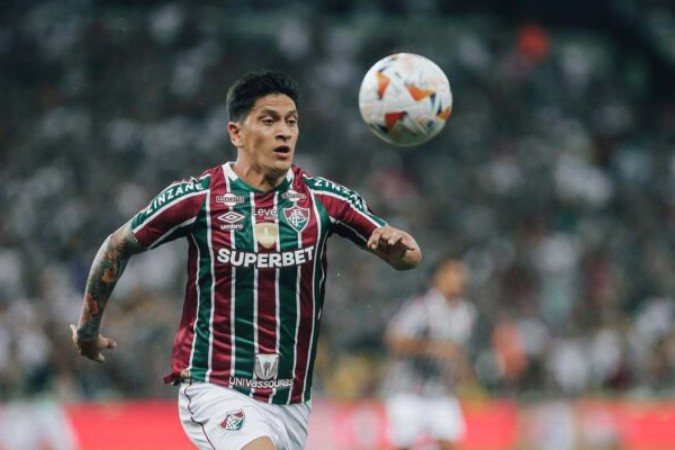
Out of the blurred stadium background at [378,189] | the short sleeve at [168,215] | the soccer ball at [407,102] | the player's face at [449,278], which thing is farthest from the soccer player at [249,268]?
the blurred stadium background at [378,189]

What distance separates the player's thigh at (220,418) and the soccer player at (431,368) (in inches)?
160

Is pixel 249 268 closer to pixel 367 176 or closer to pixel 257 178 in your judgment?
pixel 257 178

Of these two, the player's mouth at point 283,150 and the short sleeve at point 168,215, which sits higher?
the player's mouth at point 283,150

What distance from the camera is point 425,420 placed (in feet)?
30.2

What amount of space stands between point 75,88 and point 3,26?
1.62 m

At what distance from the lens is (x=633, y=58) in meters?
20.4

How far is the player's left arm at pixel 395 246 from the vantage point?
5043 mm

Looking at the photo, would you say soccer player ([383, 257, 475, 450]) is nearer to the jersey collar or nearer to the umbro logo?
the jersey collar

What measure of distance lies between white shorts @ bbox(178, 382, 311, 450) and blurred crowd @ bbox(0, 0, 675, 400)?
651 centimetres

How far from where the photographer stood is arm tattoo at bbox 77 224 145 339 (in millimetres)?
5297

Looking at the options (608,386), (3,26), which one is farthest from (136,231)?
(3,26)

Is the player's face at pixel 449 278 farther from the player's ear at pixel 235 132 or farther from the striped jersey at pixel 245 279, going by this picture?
the player's ear at pixel 235 132

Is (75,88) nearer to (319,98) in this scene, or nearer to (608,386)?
(319,98)

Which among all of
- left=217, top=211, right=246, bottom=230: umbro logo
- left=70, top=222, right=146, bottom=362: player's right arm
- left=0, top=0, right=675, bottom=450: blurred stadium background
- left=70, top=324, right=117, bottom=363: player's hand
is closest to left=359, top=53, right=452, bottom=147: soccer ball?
left=217, top=211, right=246, bottom=230: umbro logo
